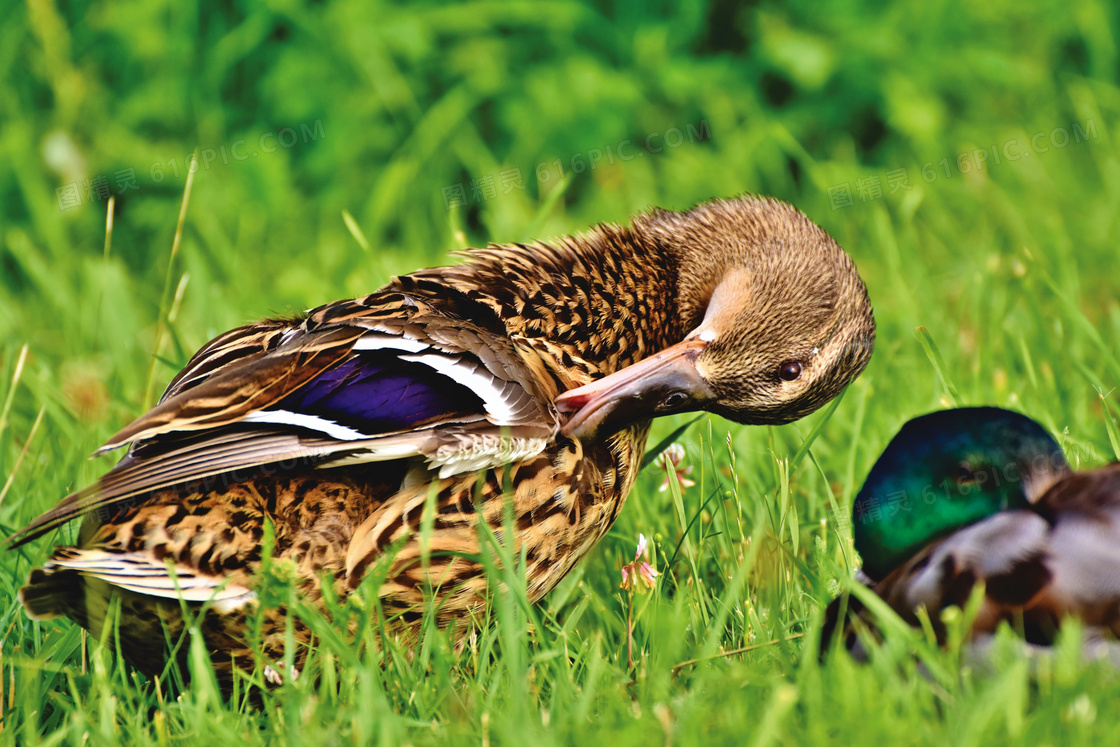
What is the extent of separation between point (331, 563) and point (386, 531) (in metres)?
0.15

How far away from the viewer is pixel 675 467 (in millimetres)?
3723

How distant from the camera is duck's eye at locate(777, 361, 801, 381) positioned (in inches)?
133

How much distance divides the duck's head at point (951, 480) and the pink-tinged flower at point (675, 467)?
2.67 feet

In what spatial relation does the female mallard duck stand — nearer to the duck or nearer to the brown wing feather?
the brown wing feather

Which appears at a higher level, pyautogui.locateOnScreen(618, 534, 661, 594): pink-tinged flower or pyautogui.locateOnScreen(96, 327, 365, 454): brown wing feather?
pyautogui.locateOnScreen(96, 327, 365, 454): brown wing feather

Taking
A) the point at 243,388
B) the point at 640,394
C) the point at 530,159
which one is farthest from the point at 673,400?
the point at 530,159

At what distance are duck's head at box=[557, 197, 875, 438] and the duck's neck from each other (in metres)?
0.06

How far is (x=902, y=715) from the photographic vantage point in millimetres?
2385

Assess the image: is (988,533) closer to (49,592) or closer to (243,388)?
(243,388)

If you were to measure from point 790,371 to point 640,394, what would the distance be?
456 mm

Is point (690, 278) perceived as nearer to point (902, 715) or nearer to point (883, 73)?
point (902, 715)

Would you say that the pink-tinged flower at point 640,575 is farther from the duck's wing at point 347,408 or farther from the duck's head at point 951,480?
the duck's head at point 951,480

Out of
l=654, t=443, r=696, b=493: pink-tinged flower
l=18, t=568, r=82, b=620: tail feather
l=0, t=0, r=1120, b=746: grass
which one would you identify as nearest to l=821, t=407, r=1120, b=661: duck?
l=654, t=443, r=696, b=493: pink-tinged flower

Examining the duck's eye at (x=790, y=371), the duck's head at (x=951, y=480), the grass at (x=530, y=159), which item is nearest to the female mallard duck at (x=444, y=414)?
the duck's eye at (x=790, y=371)
